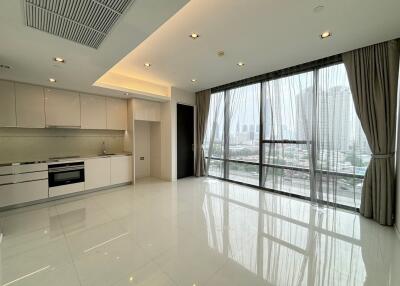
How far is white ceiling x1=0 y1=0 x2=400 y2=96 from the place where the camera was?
5.90ft

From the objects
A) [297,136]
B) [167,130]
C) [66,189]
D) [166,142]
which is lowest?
[66,189]

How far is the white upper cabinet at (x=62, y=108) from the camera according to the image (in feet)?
12.6

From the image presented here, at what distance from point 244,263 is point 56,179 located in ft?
13.2

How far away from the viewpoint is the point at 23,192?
338 cm

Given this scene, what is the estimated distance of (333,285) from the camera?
1.62 m

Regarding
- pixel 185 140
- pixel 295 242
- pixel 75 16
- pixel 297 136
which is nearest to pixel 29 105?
pixel 75 16

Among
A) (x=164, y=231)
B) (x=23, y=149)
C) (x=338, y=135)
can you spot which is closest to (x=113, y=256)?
(x=164, y=231)

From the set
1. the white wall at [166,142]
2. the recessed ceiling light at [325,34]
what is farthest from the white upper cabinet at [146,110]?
the recessed ceiling light at [325,34]

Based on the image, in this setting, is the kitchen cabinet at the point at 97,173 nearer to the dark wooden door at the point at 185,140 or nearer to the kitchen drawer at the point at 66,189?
the kitchen drawer at the point at 66,189

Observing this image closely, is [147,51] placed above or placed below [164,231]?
above

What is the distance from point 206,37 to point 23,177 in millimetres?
4178

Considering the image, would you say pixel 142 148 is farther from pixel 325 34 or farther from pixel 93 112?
pixel 325 34

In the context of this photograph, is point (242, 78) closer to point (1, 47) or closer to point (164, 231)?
point (164, 231)

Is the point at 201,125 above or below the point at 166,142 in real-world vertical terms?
above
